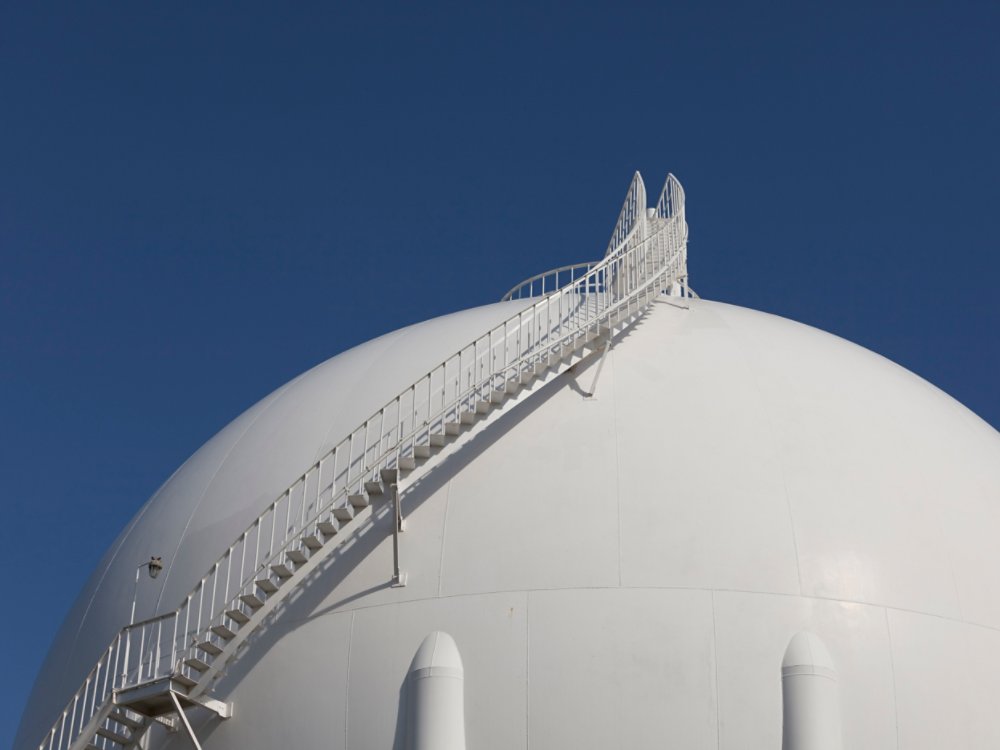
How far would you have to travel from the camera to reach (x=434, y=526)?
1531 cm

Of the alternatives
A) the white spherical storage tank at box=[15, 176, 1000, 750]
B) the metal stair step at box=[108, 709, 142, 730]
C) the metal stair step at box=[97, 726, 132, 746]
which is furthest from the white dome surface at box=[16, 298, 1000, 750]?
the metal stair step at box=[97, 726, 132, 746]

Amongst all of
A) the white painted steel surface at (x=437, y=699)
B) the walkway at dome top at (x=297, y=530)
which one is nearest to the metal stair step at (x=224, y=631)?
the walkway at dome top at (x=297, y=530)

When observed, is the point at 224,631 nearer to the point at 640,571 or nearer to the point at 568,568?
the point at 568,568

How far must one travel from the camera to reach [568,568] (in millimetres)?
14570

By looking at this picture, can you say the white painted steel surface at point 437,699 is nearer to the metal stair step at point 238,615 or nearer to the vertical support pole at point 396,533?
the vertical support pole at point 396,533

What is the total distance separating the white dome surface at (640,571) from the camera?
14.0 metres

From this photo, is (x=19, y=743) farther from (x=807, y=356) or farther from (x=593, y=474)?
(x=807, y=356)

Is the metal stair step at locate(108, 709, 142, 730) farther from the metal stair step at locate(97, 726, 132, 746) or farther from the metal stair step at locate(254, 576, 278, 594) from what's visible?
the metal stair step at locate(254, 576, 278, 594)

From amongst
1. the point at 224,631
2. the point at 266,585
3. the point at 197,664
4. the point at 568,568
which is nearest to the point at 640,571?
the point at 568,568

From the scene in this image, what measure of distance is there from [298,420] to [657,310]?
183 inches

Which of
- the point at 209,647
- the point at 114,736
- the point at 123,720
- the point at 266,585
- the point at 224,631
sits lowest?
the point at 114,736

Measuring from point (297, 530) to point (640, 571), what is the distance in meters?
3.72

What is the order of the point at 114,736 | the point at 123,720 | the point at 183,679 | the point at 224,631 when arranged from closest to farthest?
1. the point at 183,679
2. the point at 224,631
3. the point at 123,720
4. the point at 114,736

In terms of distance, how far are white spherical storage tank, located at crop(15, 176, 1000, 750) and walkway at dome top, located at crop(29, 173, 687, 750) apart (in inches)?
1.6
